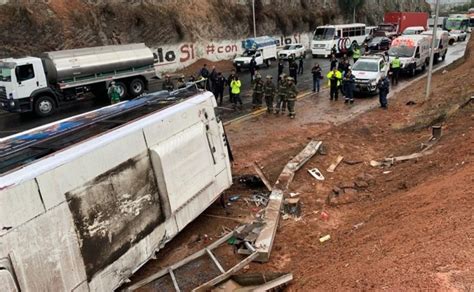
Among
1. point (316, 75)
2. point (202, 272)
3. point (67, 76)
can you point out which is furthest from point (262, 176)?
point (67, 76)

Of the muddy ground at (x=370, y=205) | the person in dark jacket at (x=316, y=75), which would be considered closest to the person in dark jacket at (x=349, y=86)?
the person in dark jacket at (x=316, y=75)

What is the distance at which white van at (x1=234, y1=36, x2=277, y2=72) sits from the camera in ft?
106

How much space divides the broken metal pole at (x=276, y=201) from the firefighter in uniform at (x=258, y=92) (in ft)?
18.6

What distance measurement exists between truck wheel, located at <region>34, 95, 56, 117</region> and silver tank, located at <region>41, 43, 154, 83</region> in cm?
96

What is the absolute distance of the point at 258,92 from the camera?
18.7 m

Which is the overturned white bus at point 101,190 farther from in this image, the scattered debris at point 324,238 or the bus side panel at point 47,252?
the scattered debris at point 324,238

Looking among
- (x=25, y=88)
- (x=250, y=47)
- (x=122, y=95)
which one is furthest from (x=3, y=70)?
(x=250, y=47)

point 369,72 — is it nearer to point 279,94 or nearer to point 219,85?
point 279,94

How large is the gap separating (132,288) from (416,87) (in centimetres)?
1994

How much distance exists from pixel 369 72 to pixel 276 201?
14296 millimetres

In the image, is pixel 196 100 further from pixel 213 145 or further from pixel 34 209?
pixel 34 209

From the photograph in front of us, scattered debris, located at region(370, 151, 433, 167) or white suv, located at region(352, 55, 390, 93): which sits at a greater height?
white suv, located at region(352, 55, 390, 93)

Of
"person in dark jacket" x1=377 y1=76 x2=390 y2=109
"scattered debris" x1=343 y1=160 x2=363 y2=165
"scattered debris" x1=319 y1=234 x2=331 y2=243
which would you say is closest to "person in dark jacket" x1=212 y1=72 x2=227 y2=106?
"person in dark jacket" x1=377 y1=76 x2=390 y2=109

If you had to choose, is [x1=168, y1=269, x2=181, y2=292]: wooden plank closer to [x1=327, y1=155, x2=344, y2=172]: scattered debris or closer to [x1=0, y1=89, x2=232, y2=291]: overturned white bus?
[x1=0, y1=89, x2=232, y2=291]: overturned white bus
